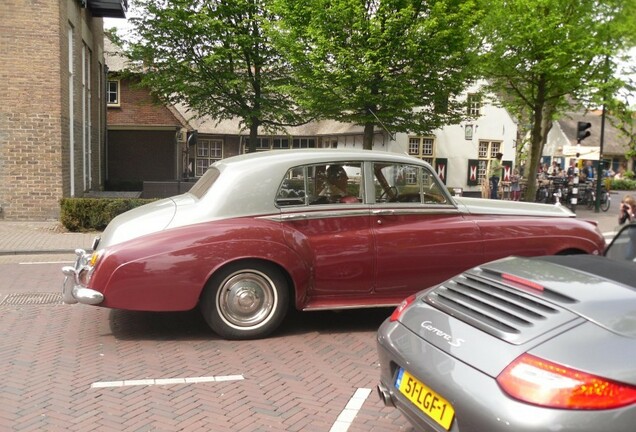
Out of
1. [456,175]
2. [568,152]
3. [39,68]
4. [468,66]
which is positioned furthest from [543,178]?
[39,68]

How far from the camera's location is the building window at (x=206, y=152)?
1674 inches

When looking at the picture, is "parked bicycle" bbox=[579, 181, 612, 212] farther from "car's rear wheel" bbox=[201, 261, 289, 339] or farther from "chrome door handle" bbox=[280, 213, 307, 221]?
"car's rear wheel" bbox=[201, 261, 289, 339]

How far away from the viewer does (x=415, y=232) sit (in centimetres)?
548

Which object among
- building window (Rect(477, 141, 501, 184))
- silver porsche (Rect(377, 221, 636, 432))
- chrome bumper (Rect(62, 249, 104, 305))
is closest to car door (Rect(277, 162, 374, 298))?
chrome bumper (Rect(62, 249, 104, 305))

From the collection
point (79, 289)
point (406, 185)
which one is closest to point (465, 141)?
point (406, 185)

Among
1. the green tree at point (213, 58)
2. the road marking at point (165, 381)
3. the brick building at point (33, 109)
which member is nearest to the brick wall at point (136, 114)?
Answer: the green tree at point (213, 58)

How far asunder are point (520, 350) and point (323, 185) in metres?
3.24

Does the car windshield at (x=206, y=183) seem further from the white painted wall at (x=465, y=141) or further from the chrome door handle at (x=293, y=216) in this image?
the white painted wall at (x=465, y=141)

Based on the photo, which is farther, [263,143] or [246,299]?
[263,143]

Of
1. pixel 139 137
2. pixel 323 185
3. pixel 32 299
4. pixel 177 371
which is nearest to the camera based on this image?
pixel 177 371

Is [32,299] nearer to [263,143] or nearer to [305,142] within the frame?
[305,142]

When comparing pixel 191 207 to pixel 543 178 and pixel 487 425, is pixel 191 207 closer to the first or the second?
pixel 487 425

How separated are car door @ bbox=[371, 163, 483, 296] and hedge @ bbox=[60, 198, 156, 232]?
9469 millimetres

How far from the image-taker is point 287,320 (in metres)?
5.85
